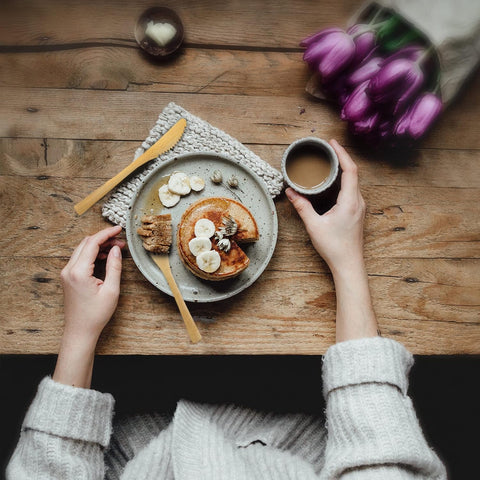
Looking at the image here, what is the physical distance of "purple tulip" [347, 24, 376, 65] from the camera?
3.73 feet

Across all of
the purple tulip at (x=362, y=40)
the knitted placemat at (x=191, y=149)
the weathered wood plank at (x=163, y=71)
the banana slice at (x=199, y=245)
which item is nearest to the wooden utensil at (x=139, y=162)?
the knitted placemat at (x=191, y=149)

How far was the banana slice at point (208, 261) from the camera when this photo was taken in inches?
43.4

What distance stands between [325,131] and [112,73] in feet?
1.89

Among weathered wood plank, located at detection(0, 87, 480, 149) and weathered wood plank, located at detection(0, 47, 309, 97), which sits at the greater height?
weathered wood plank, located at detection(0, 47, 309, 97)

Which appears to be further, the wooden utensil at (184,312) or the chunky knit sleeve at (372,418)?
the wooden utensil at (184,312)

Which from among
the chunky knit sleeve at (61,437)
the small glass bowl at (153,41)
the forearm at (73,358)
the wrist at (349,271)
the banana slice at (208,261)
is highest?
the small glass bowl at (153,41)

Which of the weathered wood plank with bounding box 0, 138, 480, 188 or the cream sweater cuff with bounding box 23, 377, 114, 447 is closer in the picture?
the cream sweater cuff with bounding box 23, 377, 114, 447

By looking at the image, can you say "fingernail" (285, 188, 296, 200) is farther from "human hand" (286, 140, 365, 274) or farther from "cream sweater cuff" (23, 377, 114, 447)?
"cream sweater cuff" (23, 377, 114, 447)

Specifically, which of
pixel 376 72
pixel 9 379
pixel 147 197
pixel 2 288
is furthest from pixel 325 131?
pixel 9 379

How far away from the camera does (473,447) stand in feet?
5.81

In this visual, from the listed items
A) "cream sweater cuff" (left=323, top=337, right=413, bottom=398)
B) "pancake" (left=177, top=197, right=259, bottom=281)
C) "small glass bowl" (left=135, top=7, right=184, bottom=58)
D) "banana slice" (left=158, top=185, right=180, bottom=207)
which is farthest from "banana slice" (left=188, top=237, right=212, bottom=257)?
"small glass bowl" (left=135, top=7, right=184, bottom=58)

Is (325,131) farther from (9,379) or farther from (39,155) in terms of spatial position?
(9,379)

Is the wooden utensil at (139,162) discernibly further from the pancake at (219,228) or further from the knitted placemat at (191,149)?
the pancake at (219,228)

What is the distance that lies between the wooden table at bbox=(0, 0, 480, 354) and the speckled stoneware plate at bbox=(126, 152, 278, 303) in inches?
1.9
